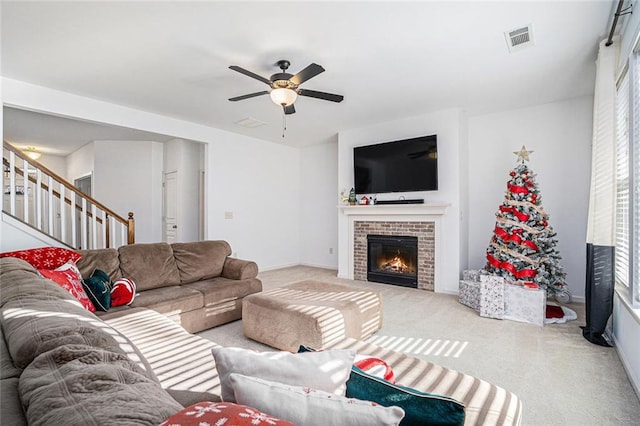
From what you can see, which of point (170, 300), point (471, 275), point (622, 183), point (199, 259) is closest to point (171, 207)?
point (199, 259)

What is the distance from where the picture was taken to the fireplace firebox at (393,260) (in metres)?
4.99

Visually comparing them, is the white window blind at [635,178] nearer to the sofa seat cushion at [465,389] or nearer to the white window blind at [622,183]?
the white window blind at [622,183]

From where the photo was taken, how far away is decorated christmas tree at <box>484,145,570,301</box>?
3.63m

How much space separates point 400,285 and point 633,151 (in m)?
3.28

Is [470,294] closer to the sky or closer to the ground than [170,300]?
closer to the ground

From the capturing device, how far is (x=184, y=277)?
341cm

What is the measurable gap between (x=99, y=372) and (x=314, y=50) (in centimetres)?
288

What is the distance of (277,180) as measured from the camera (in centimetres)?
667

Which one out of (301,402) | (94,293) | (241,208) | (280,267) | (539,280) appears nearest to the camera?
(301,402)

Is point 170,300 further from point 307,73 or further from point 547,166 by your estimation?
point 547,166

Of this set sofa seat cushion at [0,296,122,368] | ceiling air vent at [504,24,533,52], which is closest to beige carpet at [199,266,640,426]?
sofa seat cushion at [0,296,122,368]

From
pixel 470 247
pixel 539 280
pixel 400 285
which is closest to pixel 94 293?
pixel 400 285

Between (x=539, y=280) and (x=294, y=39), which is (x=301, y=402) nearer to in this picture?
(x=294, y=39)

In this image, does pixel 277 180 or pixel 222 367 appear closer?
pixel 222 367
